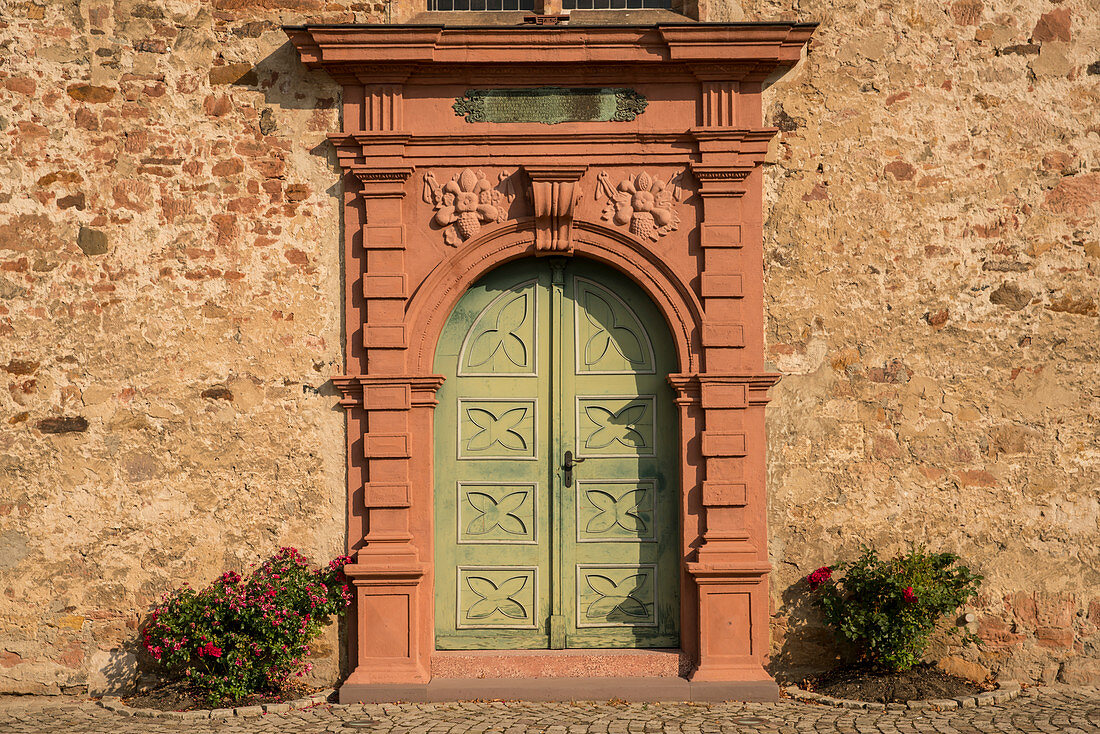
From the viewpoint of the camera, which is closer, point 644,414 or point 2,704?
point 2,704

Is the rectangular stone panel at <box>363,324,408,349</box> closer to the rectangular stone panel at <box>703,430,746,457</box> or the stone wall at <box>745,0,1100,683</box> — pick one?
the rectangular stone panel at <box>703,430,746,457</box>

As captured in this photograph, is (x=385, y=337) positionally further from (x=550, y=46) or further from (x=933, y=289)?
(x=933, y=289)

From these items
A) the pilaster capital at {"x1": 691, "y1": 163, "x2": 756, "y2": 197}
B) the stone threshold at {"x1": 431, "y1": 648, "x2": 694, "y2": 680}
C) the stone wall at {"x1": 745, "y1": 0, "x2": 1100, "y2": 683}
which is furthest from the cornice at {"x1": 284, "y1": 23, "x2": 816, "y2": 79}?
the stone threshold at {"x1": 431, "y1": 648, "x2": 694, "y2": 680}

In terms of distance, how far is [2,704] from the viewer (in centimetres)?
554

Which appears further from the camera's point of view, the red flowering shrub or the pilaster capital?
the pilaster capital

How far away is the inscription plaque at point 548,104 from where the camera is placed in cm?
581

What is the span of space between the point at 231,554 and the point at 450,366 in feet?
5.72

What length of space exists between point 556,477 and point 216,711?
234 cm

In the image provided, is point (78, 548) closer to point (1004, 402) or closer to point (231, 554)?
point (231, 554)

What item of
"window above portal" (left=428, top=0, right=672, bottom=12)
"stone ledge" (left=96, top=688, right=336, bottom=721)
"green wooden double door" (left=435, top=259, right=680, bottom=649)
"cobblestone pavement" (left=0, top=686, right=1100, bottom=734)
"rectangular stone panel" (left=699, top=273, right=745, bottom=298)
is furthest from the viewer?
"window above portal" (left=428, top=0, right=672, bottom=12)

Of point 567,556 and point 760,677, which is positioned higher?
point 567,556

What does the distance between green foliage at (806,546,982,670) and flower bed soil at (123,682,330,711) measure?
3152mm

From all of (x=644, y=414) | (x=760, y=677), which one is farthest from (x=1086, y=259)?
(x=760, y=677)

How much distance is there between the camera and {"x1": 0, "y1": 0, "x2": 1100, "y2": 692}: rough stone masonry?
226 inches
